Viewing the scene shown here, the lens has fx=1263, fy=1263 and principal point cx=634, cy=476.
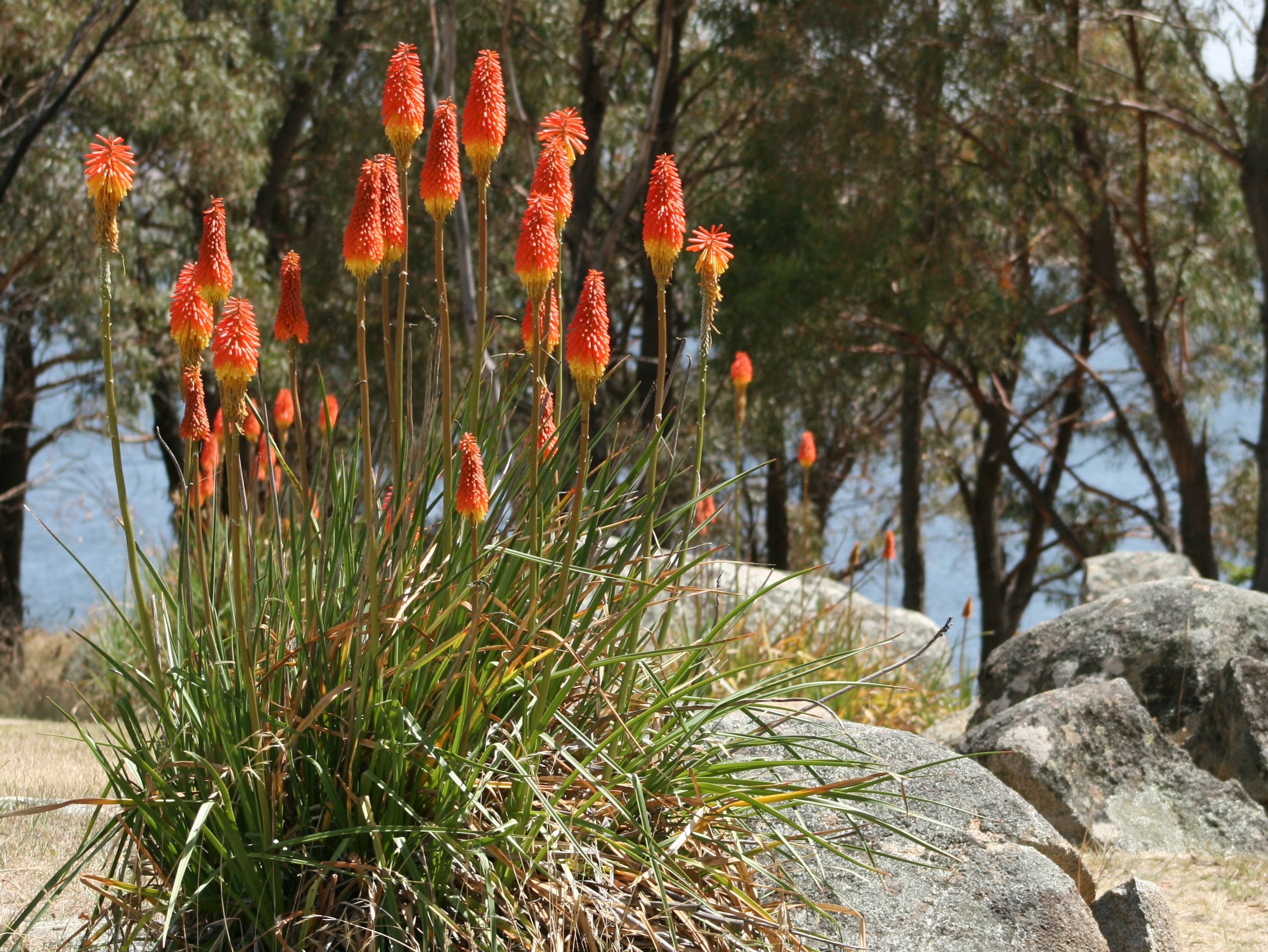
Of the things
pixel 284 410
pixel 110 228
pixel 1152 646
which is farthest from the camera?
pixel 1152 646

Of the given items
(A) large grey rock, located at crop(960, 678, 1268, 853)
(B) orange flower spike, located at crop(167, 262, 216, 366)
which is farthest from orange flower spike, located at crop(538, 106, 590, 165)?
(A) large grey rock, located at crop(960, 678, 1268, 853)

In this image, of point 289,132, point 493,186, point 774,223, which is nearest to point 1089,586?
point 774,223

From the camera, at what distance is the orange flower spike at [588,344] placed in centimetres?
235

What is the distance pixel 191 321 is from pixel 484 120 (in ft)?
2.06

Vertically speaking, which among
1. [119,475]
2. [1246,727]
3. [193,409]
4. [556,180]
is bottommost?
[1246,727]

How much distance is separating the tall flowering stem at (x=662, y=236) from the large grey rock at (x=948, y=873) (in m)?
0.77

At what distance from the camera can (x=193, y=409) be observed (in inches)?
95.3

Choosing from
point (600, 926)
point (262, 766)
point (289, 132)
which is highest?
point (289, 132)

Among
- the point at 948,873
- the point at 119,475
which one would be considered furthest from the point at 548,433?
the point at 948,873

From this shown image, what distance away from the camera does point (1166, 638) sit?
5.72m

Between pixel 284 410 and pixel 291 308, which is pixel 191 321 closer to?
pixel 291 308

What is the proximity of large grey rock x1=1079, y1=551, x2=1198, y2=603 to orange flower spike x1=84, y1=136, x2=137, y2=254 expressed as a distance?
8937mm

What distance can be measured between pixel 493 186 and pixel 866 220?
423cm

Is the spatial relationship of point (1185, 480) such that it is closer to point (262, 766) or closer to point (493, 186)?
point (493, 186)
